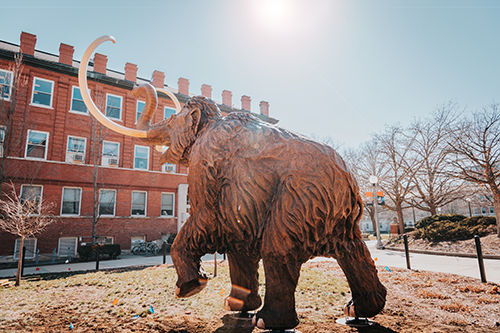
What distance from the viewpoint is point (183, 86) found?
1992cm

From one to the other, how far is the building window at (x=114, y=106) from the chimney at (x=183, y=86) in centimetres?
400

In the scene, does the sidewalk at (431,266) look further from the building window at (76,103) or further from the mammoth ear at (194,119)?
the building window at (76,103)

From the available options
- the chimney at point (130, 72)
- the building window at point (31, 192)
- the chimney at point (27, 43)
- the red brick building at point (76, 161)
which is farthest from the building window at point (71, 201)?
the chimney at point (130, 72)

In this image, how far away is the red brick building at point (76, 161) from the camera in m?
14.2

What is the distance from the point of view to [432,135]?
18328 mm

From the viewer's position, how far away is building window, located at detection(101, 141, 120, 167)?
649 inches

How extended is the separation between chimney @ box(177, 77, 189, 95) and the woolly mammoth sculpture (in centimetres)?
1835

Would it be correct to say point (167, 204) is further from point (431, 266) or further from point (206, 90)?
point (431, 266)

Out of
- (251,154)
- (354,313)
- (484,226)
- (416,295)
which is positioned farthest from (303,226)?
(484,226)

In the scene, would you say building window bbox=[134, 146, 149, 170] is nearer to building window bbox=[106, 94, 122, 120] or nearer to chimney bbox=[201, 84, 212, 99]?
building window bbox=[106, 94, 122, 120]

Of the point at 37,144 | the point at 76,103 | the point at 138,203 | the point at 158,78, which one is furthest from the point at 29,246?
the point at 158,78

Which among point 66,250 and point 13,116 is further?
point 66,250

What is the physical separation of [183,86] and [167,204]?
7827mm

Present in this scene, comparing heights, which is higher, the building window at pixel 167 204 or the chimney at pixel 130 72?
the chimney at pixel 130 72
